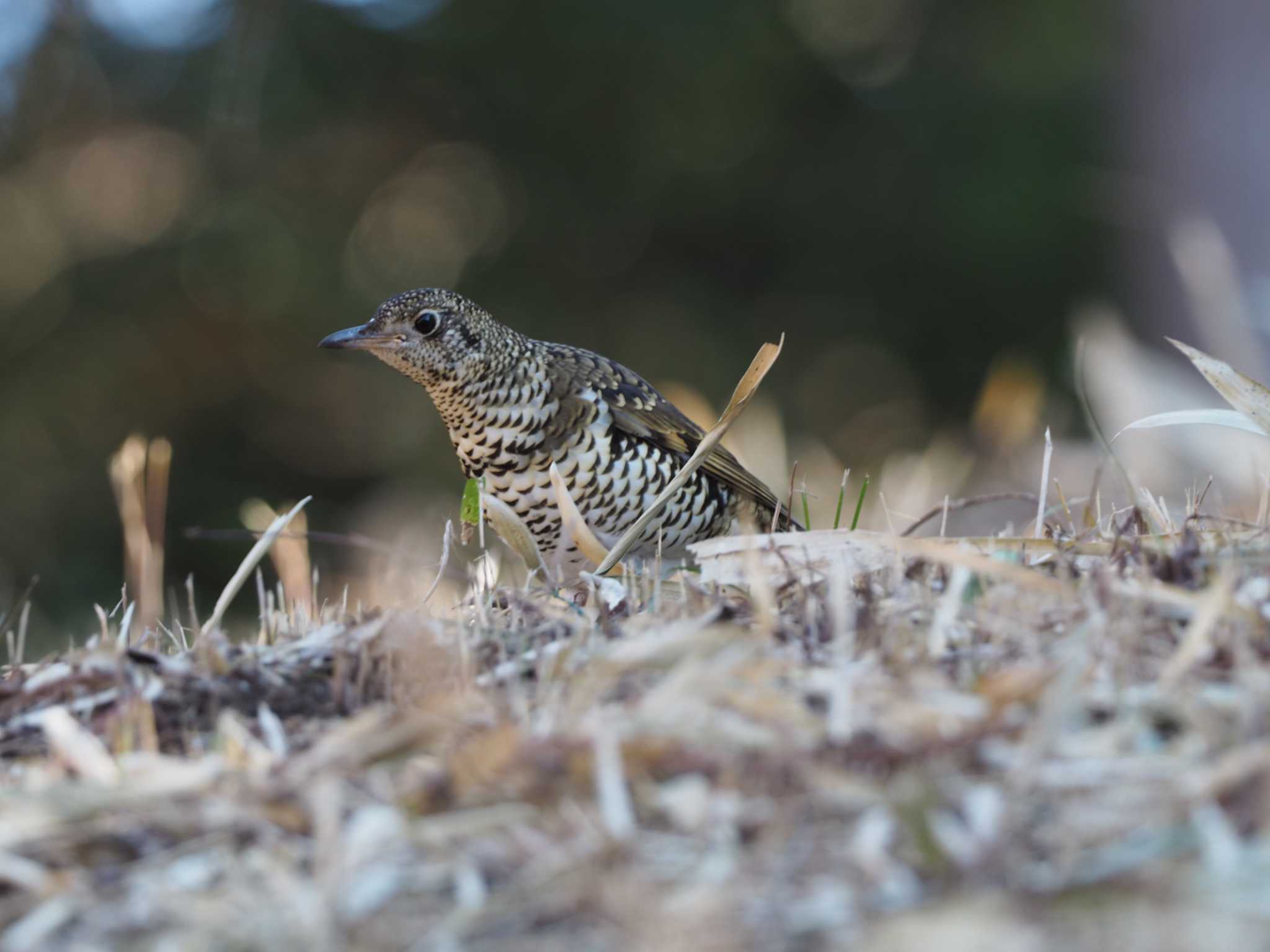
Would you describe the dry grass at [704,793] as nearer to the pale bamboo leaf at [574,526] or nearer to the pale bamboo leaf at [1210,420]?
the pale bamboo leaf at [1210,420]

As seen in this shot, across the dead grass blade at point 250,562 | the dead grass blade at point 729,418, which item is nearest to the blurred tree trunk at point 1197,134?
the dead grass blade at point 729,418

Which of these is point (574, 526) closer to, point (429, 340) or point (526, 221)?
point (429, 340)

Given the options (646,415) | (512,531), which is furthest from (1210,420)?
(646,415)

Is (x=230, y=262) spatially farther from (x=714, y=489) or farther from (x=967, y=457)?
(x=714, y=489)

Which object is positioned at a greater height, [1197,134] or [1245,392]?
[1197,134]

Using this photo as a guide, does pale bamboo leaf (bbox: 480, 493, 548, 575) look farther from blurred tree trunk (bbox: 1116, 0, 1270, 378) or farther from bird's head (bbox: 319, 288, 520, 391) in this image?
blurred tree trunk (bbox: 1116, 0, 1270, 378)

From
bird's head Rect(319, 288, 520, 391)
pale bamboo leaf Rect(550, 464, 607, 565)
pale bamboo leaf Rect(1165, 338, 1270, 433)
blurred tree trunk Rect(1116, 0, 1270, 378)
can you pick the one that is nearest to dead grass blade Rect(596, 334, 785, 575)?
pale bamboo leaf Rect(550, 464, 607, 565)

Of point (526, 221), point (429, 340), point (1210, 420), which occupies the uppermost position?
point (526, 221)

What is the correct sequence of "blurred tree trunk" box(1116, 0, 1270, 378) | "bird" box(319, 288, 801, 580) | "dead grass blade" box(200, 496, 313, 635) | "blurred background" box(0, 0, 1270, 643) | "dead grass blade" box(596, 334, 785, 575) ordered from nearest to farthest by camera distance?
→ "dead grass blade" box(200, 496, 313, 635) < "dead grass blade" box(596, 334, 785, 575) < "bird" box(319, 288, 801, 580) < "blurred tree trunk" box(1116, 0, 1270, 378) < "blurred background" box(0, 0, 1270, 643)
